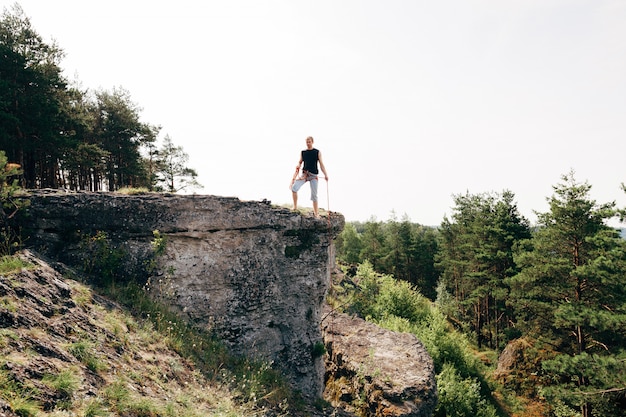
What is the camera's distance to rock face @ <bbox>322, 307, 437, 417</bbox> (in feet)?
37.2

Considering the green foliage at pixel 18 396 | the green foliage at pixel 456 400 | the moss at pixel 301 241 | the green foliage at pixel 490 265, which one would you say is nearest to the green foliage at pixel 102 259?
the green foliage at pixel 18 396

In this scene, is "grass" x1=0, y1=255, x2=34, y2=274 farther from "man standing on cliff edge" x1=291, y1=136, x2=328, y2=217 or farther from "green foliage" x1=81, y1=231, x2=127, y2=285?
"man standing on cliff edge" x1=291, y1=136, x2=328, y2=217

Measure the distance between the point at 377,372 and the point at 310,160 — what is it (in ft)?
25.8

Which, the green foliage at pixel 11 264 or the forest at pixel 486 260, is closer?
the green foliage at pixel 11 264

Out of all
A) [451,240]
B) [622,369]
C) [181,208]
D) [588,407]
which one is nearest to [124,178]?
[181,208]

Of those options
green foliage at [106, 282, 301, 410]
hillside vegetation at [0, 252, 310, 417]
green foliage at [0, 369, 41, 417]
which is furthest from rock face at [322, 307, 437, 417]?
green foliage at [0, 369, 41, 417]

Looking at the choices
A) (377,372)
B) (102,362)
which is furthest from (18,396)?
(377,372)

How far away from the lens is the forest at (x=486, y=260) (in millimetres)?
16656

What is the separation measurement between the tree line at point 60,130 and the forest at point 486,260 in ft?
0.20

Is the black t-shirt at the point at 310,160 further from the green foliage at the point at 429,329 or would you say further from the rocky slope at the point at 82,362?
the green foliage at the point at 429,329

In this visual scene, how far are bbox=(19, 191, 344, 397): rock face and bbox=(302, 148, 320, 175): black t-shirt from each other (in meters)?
1.51

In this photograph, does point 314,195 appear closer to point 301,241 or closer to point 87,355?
point 301,241

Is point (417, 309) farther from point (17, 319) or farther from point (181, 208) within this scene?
point (17, 319)

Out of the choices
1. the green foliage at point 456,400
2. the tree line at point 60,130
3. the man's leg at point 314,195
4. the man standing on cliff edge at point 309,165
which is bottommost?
the green foliage at point 456,400
